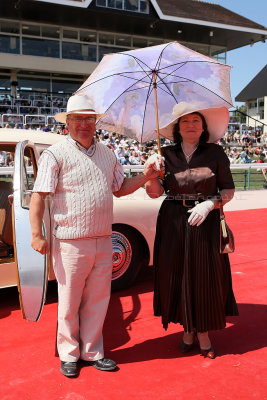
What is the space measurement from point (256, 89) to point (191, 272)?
178 feet

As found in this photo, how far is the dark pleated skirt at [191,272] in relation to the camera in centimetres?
355

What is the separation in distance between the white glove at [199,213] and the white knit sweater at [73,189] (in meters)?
0.65

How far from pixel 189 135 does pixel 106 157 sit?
26.0 inches

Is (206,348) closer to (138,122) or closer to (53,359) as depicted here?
(53,359)

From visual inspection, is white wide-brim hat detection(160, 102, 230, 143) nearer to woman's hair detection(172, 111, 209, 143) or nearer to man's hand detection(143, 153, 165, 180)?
woman's hair detection(172, 111, 209, 143)

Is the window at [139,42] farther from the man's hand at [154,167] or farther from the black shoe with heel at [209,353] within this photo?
the black shoe with heel at [209,353]

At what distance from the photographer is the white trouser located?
131 inches

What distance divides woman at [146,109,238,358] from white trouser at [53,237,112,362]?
50 cm

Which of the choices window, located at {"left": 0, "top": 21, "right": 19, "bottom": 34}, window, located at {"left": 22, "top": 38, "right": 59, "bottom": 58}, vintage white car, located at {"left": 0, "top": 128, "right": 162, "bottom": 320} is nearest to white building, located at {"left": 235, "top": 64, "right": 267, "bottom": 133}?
window, located at {"left": 22, "top": 38, "right": 59, "bottom": 58}

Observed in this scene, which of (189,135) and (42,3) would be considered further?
(42,3)

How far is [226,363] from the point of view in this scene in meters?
3.53

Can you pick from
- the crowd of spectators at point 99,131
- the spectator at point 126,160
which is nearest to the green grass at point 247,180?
the spectator at point 126,160

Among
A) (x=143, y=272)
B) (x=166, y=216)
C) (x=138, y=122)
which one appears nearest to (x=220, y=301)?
(x=166, y=216)

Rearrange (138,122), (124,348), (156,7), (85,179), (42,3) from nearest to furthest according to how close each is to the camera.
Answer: (85,179)
(124,348)
(138,122)
(42,3)
(156,7)
